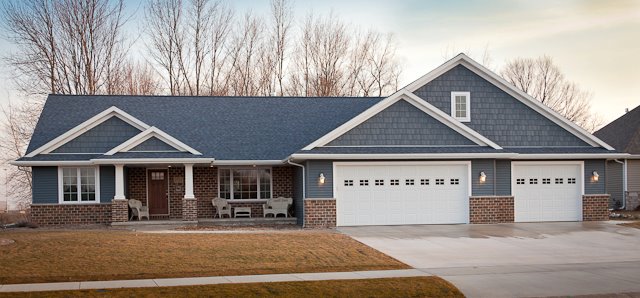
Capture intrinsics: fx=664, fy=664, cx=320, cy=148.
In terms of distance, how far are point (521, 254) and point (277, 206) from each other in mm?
11259

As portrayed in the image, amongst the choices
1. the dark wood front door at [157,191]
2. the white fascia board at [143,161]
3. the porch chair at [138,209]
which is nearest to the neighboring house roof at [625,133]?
the white fascia board at [143,161]

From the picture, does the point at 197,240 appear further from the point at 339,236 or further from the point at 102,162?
the point at 102,162

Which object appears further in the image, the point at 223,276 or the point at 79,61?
the point at 79,61

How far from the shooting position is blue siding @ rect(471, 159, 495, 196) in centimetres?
2484

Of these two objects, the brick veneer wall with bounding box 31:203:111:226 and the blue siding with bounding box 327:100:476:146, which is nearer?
the blue siding with bounding box 327:100:476:146

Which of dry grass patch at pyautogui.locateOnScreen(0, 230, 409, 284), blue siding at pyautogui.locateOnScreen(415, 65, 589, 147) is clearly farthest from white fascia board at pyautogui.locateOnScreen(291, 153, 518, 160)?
dry grass patch at pyautogui.locateOnScreen(0, 230, 409, 284)

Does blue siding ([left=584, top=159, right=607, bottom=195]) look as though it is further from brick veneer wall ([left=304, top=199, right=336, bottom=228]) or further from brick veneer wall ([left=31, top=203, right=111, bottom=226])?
brick veneer wall ([left=31, top=203, right=111, bottom=226])

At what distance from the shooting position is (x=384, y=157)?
23906 mm

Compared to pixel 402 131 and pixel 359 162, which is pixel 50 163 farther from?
pixel 402 131

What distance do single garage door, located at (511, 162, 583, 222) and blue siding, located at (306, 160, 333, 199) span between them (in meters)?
7.25

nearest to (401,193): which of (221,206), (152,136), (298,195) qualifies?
(298,195)

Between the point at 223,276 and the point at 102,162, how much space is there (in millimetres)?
11687

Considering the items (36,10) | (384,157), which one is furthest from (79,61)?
(384,157)

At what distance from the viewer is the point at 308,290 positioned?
42.0ft
